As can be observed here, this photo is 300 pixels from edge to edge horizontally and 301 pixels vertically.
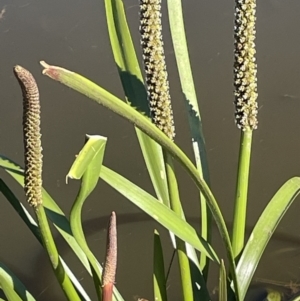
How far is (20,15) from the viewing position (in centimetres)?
174

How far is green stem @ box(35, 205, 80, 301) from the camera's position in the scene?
46cm

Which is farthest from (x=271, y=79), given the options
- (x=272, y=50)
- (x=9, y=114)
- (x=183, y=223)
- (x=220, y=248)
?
(x=183, y=223)

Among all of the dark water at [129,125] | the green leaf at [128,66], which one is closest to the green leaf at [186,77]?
the green leaf at [128,66]

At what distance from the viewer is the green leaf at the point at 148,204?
1.55ft

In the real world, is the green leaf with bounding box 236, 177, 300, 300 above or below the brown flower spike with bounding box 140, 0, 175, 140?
below

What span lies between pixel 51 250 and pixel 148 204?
105 mm

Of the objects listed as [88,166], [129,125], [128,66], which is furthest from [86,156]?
[129,125]

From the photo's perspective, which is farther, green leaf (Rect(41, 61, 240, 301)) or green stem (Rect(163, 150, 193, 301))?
green stem (Rect(163, 150, 193, 301))

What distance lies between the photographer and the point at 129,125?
1419 mm

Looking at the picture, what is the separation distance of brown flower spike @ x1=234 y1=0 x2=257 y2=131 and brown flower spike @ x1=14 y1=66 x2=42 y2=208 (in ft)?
0.68

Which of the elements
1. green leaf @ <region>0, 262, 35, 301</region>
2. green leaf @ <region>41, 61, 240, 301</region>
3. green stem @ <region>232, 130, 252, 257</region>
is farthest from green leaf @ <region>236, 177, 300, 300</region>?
green leaf @ <region>0, 262, 35, 301</region>

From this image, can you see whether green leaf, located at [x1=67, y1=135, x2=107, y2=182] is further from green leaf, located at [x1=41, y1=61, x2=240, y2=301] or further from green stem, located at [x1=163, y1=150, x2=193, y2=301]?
green stem, located at [x1=163, y1=150, x2=193, y2=301]

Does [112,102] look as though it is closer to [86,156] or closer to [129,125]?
[86,156]

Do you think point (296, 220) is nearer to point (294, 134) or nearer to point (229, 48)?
point (294, 134)
